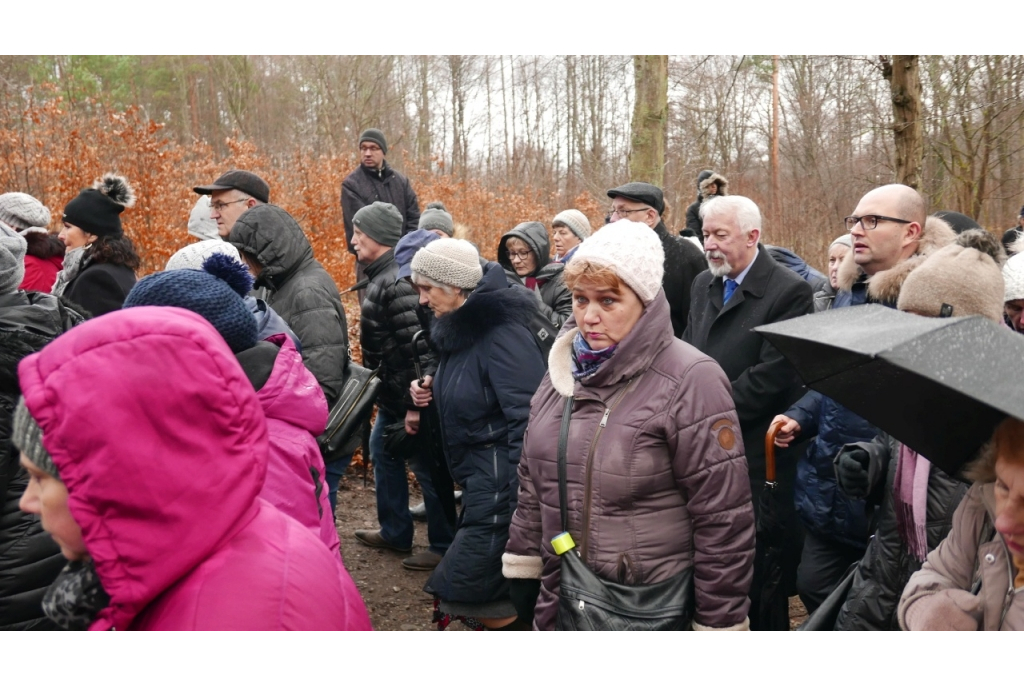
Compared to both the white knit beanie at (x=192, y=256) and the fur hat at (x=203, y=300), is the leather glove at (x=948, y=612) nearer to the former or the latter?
the fur hat at (x=203, y=300)

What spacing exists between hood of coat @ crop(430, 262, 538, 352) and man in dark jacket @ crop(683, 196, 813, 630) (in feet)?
3.15

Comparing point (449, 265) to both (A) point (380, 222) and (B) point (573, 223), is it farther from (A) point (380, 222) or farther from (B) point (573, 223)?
(B) point (573, 223)

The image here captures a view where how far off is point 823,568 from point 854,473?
1.00 metres

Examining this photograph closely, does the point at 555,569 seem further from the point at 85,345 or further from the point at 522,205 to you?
the point at 522,205

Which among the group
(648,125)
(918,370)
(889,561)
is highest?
(648,125)

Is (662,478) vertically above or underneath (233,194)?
underneath

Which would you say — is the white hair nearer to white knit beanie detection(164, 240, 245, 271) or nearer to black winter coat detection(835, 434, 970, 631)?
black winter coat detection(835, 434, 970, 631)

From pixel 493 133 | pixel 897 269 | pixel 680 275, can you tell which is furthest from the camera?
pixel 493 133

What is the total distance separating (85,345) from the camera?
4.63ft

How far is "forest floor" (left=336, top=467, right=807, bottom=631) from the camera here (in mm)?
5164

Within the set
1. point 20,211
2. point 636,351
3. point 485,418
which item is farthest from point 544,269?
point 636,351

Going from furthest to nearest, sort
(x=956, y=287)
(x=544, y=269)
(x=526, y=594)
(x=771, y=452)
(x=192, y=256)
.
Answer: (x=544, y=269) < (x=192, y=256) < (x=771, y=452) < (x=526, y=594) < (x=956, y=287)

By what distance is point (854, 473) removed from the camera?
2.84 metres

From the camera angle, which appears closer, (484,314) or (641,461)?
(641,461)
